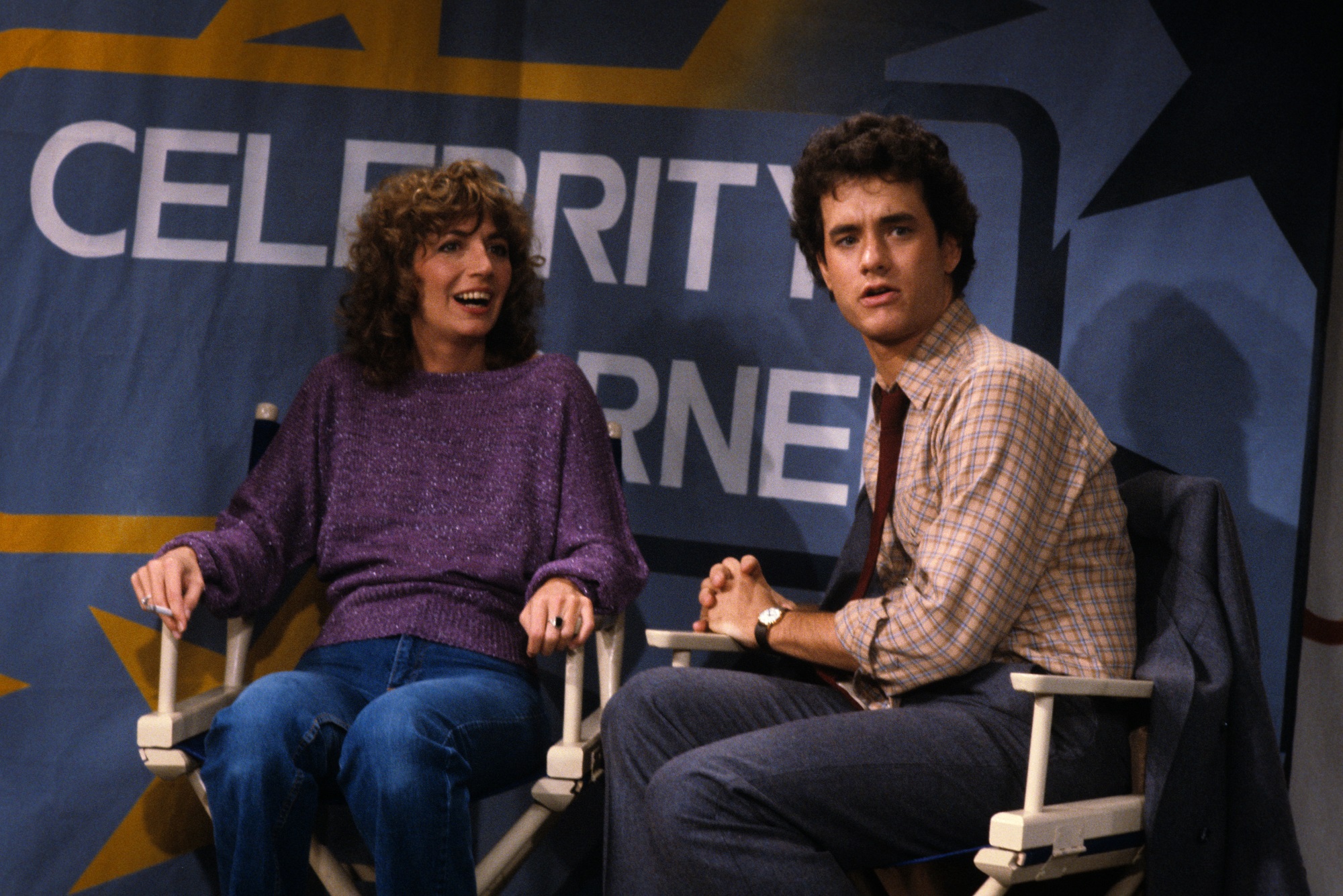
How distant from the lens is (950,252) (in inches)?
85.0

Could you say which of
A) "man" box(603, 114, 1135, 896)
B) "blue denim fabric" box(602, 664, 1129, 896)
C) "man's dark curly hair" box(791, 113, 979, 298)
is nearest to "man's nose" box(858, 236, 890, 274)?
"man" box(603, 114, 1135, 896)

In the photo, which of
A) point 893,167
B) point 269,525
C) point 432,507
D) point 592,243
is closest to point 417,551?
point 432,507

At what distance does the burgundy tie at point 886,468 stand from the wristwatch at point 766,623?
127mm

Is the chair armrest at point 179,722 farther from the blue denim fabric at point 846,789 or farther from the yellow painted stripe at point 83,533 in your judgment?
the blue denim fabric at point 846,789

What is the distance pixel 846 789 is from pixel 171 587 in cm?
120

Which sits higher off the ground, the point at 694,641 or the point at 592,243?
the point at 592,243

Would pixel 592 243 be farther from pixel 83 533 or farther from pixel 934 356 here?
pixel 83 533

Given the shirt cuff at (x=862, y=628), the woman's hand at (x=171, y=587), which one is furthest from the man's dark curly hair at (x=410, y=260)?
the shirt cuff at (x=862, y=628)

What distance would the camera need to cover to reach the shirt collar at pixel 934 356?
200 cm

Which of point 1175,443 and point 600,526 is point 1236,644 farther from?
point 600,526

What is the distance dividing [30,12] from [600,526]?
1.80 meters

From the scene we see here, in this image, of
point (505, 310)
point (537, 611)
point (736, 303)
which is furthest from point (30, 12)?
point (537, 611)

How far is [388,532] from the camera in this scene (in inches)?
94.5

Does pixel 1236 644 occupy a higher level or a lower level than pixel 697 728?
higher
